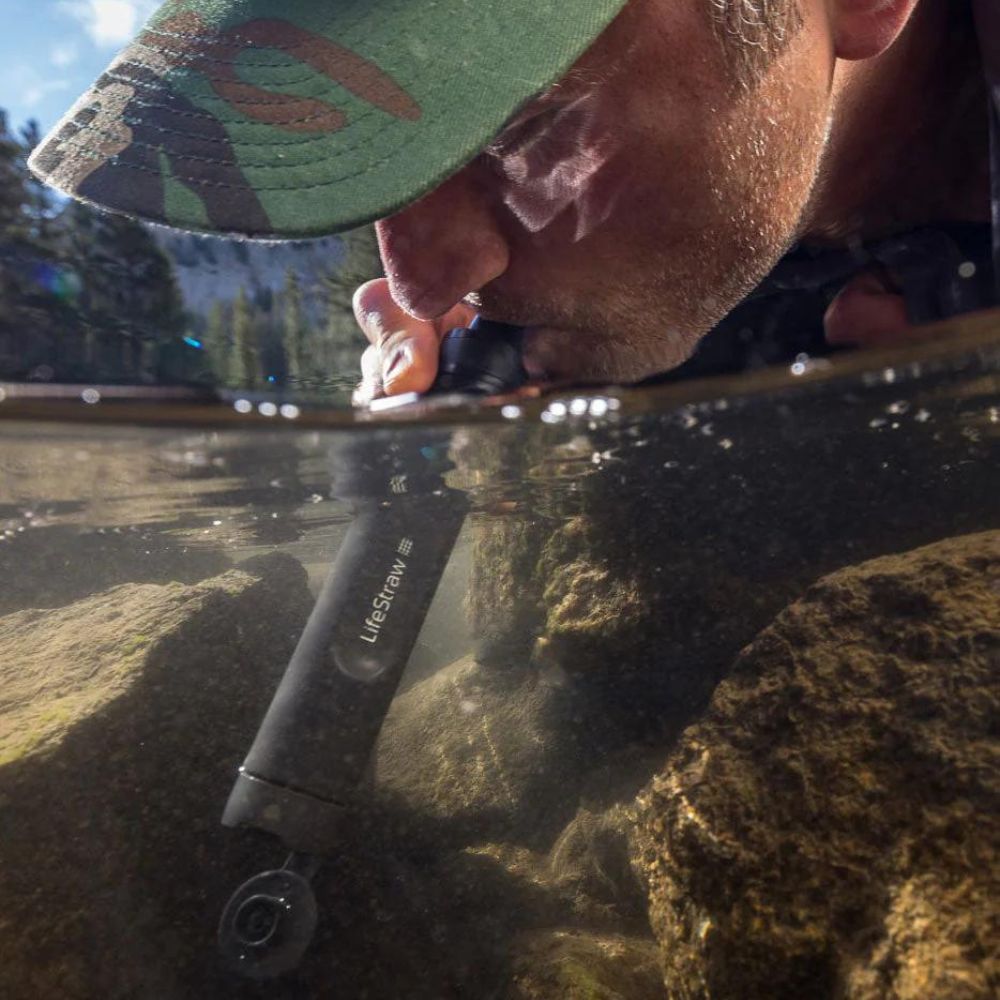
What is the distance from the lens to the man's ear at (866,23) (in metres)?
1.61

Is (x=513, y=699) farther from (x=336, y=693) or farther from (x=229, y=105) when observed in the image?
(x=229, y=105)

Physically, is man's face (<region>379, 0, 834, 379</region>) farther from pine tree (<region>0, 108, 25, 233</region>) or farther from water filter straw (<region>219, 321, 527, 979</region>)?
pine tree (<region>0, 108, 25, 233</region>)

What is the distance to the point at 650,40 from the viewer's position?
4.46ft

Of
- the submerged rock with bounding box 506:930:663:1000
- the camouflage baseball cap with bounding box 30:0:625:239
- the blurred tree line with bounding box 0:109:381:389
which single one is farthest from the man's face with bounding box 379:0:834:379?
the submerged rock with bounding box 506:930:663:1000

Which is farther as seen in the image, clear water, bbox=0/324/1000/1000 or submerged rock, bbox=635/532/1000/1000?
clear water, bbox=0/324/1000/1000

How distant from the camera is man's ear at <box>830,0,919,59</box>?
1.61 m

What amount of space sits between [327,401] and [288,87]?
1253mm

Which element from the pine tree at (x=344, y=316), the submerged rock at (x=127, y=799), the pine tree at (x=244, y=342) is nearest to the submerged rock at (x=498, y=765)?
the submerged rock at (x=127, y=799)

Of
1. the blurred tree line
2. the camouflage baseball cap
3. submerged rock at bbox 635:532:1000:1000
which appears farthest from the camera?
the blurred tree line

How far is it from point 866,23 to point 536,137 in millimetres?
917

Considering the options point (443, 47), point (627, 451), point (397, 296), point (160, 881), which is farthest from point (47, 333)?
point (160, 881)

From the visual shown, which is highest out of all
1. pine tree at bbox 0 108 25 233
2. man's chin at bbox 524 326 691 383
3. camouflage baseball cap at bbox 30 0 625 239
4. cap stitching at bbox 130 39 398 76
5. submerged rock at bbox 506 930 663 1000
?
pine tree at bbox 0 108 25 233

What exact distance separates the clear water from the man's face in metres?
0.64

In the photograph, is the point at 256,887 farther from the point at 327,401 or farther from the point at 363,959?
the point at 327,401
